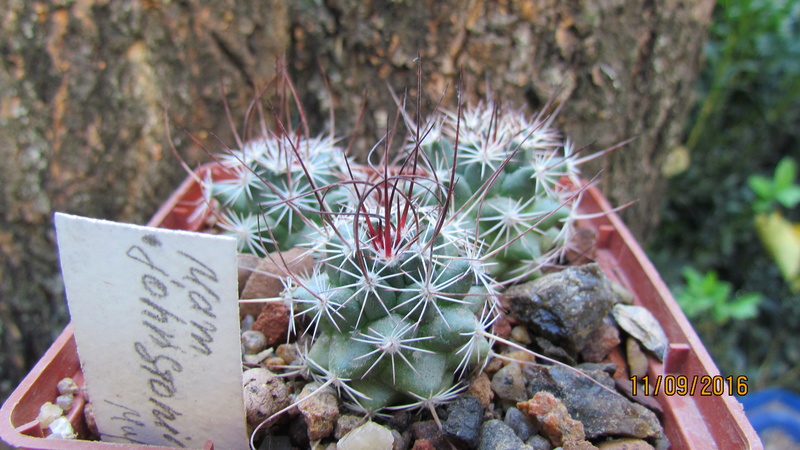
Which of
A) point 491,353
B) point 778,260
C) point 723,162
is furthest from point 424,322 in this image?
point 723,162

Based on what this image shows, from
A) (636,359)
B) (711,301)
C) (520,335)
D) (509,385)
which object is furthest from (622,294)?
(711,301)

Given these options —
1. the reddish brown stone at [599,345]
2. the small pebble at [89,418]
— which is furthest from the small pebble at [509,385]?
the small pebble at [89,418]

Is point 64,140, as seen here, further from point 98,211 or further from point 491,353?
point 491,353

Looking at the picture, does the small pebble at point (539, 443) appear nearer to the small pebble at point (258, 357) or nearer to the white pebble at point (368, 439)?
the white pebble at point (368, 439)

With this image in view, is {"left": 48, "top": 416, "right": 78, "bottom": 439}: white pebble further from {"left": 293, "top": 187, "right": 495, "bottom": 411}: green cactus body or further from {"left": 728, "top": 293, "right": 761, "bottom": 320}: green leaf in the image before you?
{"left": 728, "top": 293, "right": 761, "bottom": 320}: green leaf

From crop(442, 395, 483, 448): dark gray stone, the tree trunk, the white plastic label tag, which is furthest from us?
the tree trunk

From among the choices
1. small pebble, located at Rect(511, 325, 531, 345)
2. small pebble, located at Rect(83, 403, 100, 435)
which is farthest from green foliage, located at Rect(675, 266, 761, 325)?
small pebble, located at Rect(83, 403, 100, 435)
